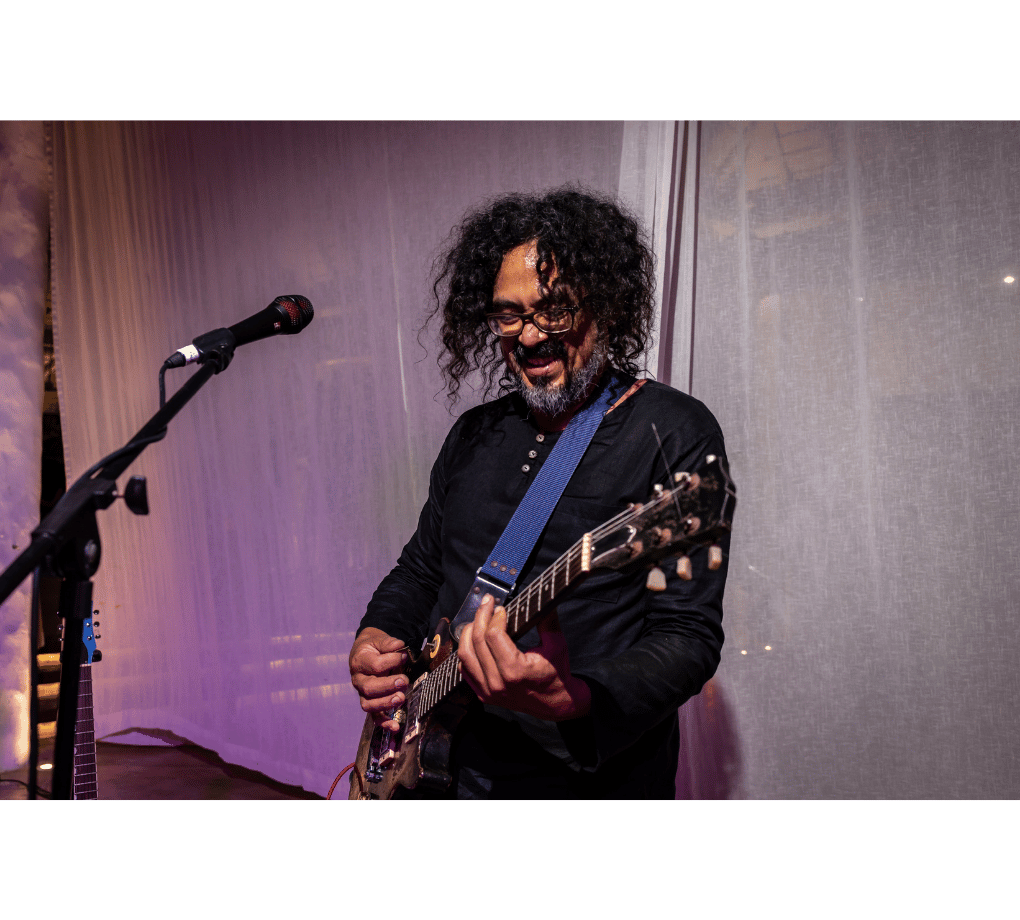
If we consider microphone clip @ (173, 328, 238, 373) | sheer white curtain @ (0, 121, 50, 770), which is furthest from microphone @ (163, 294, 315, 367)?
sheer white curtain @ (0, 121, 50, 770)

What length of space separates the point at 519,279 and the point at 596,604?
0.71 metres

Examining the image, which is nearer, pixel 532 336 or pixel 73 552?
pixel 73 552

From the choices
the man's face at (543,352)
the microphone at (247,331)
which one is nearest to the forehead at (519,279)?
the man's face at (543,352)

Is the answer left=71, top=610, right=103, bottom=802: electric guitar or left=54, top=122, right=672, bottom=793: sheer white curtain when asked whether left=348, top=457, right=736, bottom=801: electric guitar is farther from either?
left=54, top=122, right=672, bottom=793: sheer white curtain

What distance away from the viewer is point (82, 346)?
311 centimetres

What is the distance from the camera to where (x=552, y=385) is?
5.95 feet

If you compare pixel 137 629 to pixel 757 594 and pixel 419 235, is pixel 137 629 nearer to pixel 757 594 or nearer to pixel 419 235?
pixel 419 235

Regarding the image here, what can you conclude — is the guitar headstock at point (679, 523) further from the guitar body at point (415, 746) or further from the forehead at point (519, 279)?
the forehead at point (519, 279)

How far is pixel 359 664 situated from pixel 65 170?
221 centimetres

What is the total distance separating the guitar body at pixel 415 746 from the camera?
1.72 meters

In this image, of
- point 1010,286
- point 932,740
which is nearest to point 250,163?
point 1010,286

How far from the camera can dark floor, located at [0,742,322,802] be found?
2.80 m

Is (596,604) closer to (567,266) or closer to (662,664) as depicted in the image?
(662,664)

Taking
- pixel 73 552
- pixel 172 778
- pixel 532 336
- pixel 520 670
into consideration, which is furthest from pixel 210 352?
pixel 172 778
